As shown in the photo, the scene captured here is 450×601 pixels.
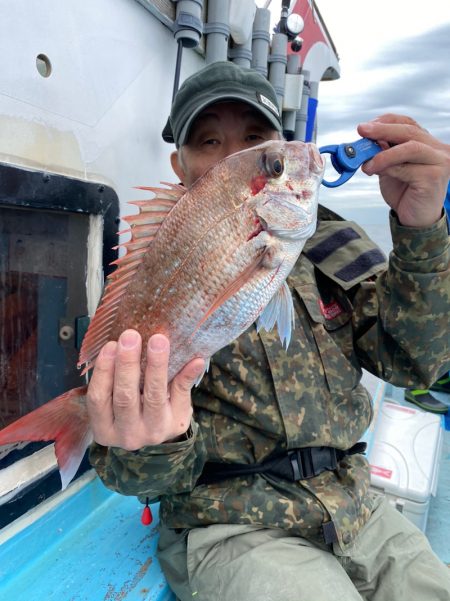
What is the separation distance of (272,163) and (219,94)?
734mm

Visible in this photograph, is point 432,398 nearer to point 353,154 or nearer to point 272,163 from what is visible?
point 353,154

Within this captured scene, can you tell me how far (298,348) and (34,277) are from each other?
1.27 metres

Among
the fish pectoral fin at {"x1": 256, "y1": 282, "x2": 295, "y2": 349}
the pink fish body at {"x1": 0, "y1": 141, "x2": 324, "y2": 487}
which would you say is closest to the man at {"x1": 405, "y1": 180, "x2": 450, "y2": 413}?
the fish pectoral fin at {"x1": 256, "y1": 282, "x2": 295, "y2": 349}

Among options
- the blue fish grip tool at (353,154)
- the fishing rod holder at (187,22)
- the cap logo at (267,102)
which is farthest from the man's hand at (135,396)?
the fishing rod holder at (187,22)

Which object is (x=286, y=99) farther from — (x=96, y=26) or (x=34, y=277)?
(x=34, y=277)

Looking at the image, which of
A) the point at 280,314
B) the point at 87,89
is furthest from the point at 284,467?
the point at 87,89

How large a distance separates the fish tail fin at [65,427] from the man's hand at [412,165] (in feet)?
4.20

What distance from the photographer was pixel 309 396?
6.15 feet

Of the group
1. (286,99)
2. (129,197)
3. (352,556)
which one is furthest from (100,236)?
(286,99)

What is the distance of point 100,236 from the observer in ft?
7.66

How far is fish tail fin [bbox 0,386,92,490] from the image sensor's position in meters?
1.37

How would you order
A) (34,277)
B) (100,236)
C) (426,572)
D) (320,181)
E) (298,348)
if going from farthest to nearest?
(100,236) < (34,277) < (298,348) < (426,572) < (320,181)

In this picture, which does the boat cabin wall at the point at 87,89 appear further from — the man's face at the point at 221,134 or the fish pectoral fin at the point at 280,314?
the fish pectoral fin at the point at 280,314

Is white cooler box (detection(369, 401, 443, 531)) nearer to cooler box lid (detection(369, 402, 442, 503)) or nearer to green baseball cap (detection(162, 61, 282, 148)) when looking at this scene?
cooler box lid (detection(369, 402, 442, 503))
